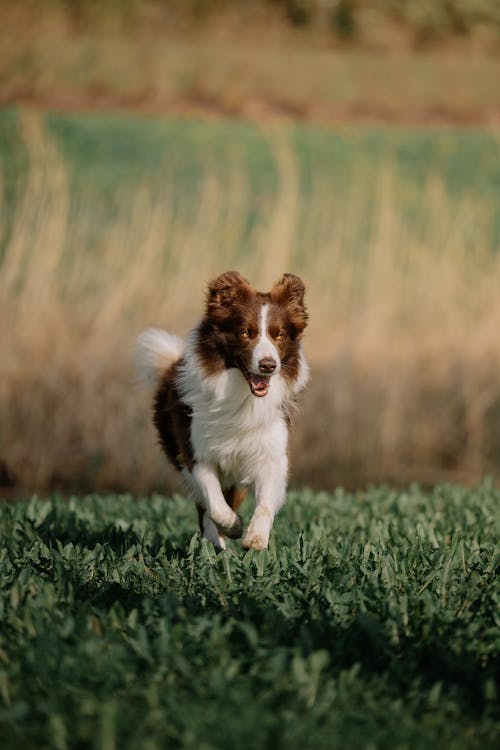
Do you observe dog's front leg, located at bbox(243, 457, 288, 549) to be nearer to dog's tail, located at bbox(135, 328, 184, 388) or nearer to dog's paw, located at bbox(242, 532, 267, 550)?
dog's paw, located at bbox(242, 532, 267, 550)

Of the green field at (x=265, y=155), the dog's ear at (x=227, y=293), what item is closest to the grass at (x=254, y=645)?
the dog's ear at (x=227, y=293)

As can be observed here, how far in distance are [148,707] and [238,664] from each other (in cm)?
37

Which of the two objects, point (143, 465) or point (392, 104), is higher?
point (392, 104)

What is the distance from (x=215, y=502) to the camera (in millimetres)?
5309

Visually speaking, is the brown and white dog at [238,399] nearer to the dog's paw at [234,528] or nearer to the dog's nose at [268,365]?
the dog's paw at [234,528]

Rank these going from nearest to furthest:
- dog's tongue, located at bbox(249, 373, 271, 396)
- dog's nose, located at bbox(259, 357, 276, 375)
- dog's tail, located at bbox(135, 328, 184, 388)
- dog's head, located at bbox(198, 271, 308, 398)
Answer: dog's nose, located at bbox(259, 357, 276, 375) → dog's tongue, located at bbox(249, 373, 271, 396) → dog's head, located at bbox(198, 271, 308, 398) → dog's tail, located at bbox(135, 328, 184, 388)

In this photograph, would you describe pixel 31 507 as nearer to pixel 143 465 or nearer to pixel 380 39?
pixel 143 465

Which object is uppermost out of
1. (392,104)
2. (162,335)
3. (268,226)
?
(392,104)

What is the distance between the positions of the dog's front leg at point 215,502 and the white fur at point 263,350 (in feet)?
2.23

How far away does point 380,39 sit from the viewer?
79.5ft

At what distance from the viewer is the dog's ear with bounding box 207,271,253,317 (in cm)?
539

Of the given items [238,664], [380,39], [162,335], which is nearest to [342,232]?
[162,335]

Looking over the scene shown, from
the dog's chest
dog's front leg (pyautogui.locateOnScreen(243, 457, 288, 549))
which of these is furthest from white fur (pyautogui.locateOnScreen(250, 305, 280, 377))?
dog's front leg (pyautogui.locateOnScreen(243, 457, 288, 549))

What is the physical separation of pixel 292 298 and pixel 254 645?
2.07 m
